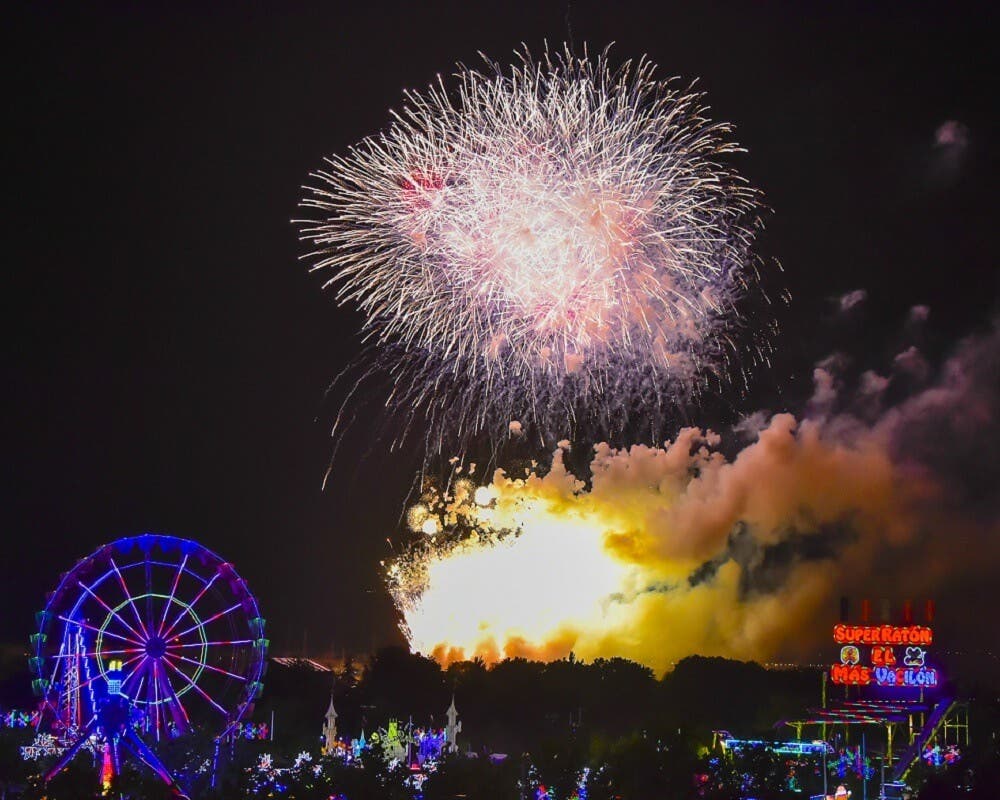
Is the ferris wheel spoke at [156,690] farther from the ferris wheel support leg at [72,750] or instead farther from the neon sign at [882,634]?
the neon sign at [882,634]

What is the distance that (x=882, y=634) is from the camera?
7175cm

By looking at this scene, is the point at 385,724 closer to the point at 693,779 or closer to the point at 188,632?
the point at 188,632

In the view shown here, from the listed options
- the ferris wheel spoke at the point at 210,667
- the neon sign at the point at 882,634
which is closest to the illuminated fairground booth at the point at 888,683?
the neon sign at the point at 882,634

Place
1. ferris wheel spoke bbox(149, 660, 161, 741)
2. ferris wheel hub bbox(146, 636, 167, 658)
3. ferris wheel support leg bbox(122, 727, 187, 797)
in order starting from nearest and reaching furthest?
ferris wheel support leg bbox(122, 727, 187, 797) < ferris wheel spoke bbox(149, 660, 161, 741) < ferris wheel hub bbox(146, 636, 167, 658)

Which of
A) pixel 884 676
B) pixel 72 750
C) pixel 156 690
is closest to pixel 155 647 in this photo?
pixel 156 690

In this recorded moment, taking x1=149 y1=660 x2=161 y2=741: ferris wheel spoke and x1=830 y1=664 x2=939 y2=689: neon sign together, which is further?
x1=830 y1=664 x2=939 y2=689: neon sign

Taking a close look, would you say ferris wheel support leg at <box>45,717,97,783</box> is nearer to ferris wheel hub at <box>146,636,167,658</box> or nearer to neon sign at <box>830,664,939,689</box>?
ferris wheel hub at <box>146,636,167,658</box>

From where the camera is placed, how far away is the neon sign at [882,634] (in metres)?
71.2

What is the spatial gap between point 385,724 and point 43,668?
46977mm

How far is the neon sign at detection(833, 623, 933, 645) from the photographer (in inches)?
2805

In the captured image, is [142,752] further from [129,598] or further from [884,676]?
[884,676]

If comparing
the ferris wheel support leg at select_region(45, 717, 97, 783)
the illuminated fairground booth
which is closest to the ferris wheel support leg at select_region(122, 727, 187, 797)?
the ferris wheel support leg at select_region(45, 717, 97, 783)

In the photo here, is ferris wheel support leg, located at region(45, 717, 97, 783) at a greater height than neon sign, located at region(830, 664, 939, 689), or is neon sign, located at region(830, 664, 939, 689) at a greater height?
neon sign, located at region(830, 664, 939, 689)

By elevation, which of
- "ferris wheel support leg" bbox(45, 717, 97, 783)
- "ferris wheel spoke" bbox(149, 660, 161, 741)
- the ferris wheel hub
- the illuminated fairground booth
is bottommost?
"ferris wheel support leg" bbox(45, 717, 97, 783)
